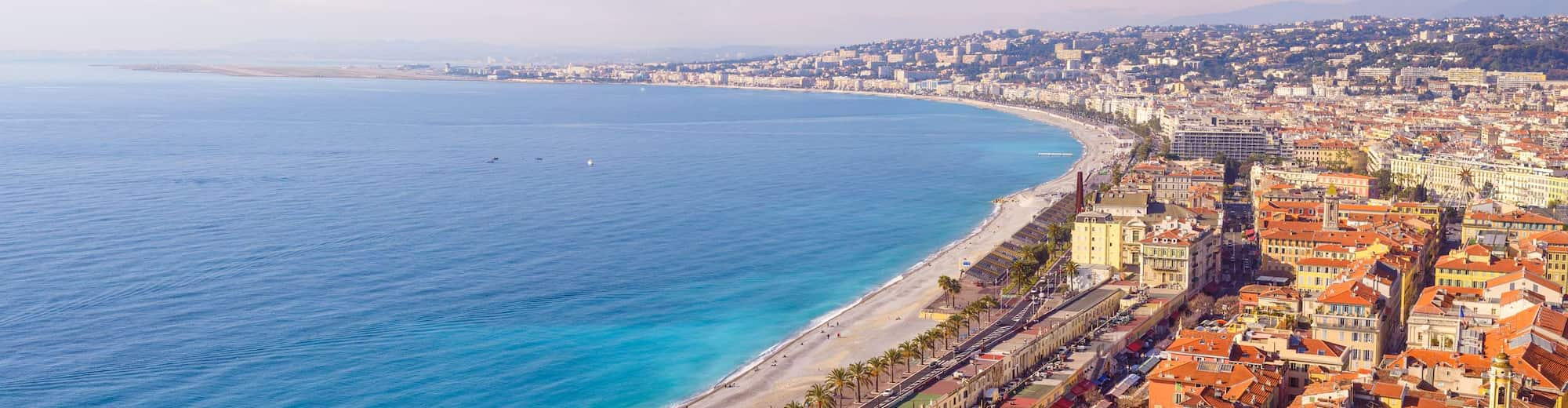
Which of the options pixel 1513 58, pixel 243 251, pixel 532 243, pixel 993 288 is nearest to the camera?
pixel 993 288

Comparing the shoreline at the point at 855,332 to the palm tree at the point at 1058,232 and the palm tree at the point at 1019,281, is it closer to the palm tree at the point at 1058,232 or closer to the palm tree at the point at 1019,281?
the palm tree at the point at 1019,281

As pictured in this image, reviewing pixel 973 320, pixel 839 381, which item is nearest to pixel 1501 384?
pixel 839 381

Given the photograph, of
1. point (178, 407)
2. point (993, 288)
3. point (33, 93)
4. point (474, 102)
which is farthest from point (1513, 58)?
point (33, 93)

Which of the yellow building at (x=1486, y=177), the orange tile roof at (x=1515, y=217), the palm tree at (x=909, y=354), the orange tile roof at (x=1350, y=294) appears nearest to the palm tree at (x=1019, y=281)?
the palm tree at (x=909, y=354)

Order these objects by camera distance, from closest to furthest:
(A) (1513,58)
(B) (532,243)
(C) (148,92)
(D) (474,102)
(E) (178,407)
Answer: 1. (E) (178,407)
2. (B) (532,243)
3. (A) (1513,58)
4. (D) (474,102)
5. (C) (148,92)

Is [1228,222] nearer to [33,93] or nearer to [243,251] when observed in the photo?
[243,251]

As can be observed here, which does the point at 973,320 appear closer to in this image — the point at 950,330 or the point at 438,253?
the point at 950,330

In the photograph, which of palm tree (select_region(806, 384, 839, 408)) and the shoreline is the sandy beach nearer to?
the shoreline
